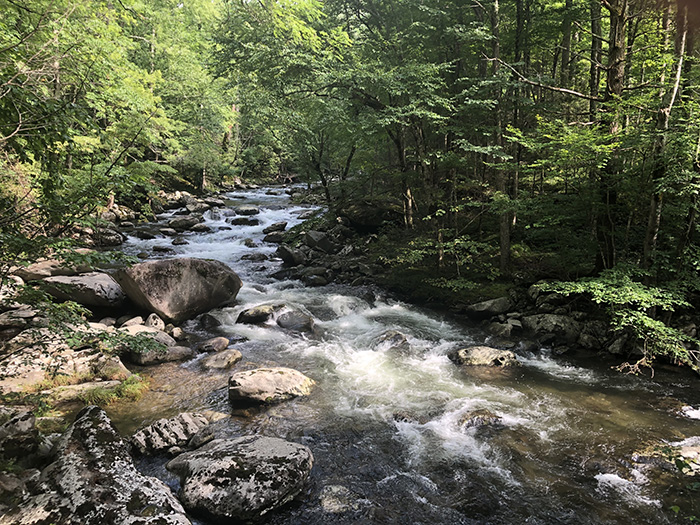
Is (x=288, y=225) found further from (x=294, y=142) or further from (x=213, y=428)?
(x=213, y=428)

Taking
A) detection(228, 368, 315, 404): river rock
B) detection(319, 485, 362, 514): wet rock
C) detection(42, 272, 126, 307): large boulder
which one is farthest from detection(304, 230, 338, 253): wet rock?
detection(319, 485, 362, 514): wet rock

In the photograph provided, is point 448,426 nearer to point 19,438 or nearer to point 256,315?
point 19,438

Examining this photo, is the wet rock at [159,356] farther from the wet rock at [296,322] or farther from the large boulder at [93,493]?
the large boulder at [93,493]

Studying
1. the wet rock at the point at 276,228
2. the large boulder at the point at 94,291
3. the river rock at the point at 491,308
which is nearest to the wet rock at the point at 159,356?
the large boulder at the point at 94,291

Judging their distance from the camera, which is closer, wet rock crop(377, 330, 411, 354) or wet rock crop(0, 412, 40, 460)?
wet rock crop(0, 412, 40, 460)

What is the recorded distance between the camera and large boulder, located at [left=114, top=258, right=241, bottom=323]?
9586mm

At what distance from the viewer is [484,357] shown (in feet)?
27.0

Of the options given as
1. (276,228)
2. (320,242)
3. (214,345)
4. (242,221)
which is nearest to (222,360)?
(214,345)

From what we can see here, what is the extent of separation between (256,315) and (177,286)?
2281 mm

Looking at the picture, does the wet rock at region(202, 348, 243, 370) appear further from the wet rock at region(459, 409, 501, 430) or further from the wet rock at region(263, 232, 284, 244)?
the wet rock at region(263, 232, 284, 244)

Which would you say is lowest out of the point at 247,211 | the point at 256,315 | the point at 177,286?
the point at 256,315

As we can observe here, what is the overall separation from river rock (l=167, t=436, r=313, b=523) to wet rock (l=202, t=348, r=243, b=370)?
308cm

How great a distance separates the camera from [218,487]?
13.9 ft

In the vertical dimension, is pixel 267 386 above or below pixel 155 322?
below
